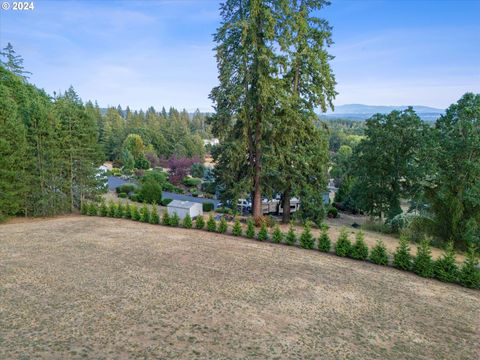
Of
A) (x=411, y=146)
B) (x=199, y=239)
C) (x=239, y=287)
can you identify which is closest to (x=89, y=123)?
(x=199, y=239)

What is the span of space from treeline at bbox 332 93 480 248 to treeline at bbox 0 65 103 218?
1822cm

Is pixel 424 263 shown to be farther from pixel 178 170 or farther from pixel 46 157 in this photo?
pixel 178 170

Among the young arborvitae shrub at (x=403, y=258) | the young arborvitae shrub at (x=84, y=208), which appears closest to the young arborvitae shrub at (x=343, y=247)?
the young arborvitae shrub at (x=403, y=258)

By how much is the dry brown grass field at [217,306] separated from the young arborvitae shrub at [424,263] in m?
0.35

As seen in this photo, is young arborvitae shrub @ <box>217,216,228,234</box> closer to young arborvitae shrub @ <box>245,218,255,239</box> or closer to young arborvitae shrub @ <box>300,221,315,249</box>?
young arborvitae shrub @ <box>245,218,255,239</box>

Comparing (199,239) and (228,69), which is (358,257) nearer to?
(199,239)

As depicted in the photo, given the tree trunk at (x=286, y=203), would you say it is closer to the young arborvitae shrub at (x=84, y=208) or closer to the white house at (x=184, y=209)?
the white house at (x=184, y=209)

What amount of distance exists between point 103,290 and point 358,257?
8.84 meters

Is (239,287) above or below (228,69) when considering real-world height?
below

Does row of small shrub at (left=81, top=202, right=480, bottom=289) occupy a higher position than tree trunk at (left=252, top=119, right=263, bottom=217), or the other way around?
tree trunk at (left=252, top=119, right=263, bottom=217)

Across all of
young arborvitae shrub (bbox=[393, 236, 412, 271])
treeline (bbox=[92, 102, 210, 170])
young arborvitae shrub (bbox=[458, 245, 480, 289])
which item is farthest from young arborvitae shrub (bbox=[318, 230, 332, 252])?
treeline (bbox=[92, 102, 210, 170])

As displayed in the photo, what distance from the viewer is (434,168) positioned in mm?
17953

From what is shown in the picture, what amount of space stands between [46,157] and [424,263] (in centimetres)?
1921

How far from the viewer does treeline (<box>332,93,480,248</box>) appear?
55.4 feet
